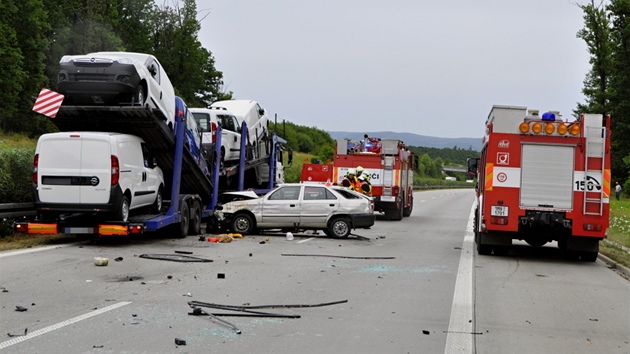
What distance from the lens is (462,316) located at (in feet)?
29.8

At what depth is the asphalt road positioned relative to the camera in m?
7.45

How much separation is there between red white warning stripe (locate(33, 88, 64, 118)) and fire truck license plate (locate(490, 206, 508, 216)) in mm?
8904

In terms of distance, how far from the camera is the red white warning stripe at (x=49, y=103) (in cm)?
1546

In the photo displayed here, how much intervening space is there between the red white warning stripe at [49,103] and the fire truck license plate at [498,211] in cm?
→ 890

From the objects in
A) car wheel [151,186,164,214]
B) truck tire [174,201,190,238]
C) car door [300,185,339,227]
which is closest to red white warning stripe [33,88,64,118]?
car wheel [151,186,164,214]

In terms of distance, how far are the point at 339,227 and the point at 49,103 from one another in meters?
7.90

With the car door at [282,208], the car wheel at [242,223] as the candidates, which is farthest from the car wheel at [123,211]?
the car door at [282,208]

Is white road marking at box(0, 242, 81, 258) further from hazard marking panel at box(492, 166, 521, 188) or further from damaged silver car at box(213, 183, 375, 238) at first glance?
hazard marking panel at box(492, 166, 521, 188)

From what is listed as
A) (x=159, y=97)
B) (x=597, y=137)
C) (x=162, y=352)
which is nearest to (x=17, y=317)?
(x=162, y=352)

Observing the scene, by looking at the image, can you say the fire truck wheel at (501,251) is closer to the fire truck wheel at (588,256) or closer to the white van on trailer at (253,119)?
the fire truck wheel at (588,256)

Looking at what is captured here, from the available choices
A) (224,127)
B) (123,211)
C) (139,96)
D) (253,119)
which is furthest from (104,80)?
(253,119)

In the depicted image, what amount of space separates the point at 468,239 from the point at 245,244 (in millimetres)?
6861

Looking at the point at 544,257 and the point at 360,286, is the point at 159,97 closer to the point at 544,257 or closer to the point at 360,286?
the point at 360,286

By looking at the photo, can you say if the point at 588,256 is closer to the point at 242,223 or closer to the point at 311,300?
the point at 242,223
